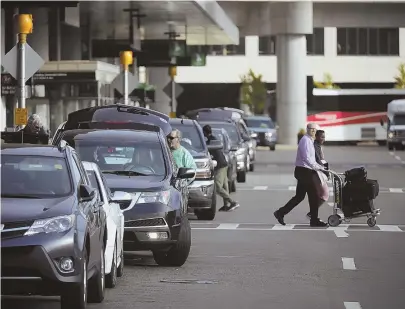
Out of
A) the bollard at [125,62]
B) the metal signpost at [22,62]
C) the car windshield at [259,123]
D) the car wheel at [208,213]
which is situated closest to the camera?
the car wheel at [208,213]

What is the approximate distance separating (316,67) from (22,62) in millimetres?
94653

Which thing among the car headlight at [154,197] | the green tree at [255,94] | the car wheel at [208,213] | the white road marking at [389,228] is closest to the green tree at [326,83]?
the green tree at [255,94]

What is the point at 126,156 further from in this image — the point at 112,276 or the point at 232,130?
the point at 232,130

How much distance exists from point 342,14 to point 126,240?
65636 millimetres

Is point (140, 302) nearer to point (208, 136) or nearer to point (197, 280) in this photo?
point (197, 280)

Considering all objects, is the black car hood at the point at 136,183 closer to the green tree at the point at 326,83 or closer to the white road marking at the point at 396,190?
the white road marking at the point at 396,190

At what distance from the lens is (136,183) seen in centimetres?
1792

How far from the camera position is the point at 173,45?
64.0m

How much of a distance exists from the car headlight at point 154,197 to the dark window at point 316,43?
104 meters

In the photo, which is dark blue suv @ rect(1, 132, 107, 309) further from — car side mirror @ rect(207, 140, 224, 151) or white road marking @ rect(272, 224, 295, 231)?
car side mirror @ rect(207, 140, 224, 151)

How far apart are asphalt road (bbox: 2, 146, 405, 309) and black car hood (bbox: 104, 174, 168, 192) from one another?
2.91 feet

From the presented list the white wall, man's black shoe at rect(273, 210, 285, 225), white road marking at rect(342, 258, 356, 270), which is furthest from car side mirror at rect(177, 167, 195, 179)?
the white wall

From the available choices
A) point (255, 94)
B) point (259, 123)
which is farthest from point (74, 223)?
point (255, 94)

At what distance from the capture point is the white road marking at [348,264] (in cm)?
1761
